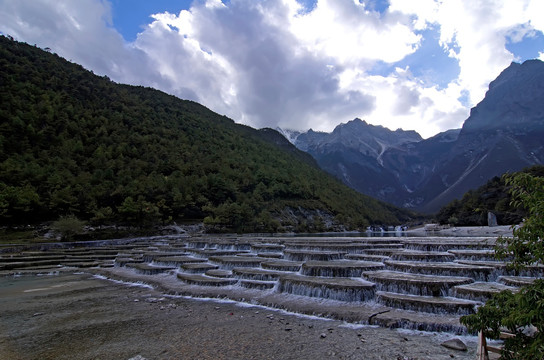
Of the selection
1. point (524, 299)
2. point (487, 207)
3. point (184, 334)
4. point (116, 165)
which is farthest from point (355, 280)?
point (116, 165)

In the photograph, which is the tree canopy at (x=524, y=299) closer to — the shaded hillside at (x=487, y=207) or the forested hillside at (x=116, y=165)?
the forested hillside at (x=116, y=165)

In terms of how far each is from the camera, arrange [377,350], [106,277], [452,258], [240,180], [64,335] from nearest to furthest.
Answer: [377,350]
[64,335]
[452,258]
[106,277]
[240,180]

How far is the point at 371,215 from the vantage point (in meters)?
175

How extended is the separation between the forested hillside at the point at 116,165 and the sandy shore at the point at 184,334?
177ft

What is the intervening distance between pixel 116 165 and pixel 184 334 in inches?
3586

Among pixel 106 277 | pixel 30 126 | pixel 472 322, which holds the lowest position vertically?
pixel 106 277

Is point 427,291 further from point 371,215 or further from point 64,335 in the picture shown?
point 371,215

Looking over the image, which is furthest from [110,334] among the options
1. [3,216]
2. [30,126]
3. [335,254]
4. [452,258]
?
[30,126]

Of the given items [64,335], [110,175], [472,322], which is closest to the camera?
[472,322]

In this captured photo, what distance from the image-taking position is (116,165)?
90.4 meters

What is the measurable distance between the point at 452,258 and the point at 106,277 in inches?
1106

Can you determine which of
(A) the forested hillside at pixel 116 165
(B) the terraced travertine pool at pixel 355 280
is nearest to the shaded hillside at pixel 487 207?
(A) the forested hillside at pixel 116 165

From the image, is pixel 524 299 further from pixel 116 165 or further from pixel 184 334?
pixel 116 165

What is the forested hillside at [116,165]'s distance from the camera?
6650 cm
